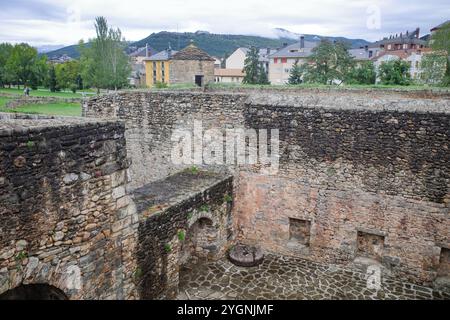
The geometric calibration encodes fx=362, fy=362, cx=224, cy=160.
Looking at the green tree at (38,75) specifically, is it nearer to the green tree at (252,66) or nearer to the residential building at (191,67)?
the green tree at (252,66)

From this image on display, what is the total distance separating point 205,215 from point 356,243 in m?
4.14

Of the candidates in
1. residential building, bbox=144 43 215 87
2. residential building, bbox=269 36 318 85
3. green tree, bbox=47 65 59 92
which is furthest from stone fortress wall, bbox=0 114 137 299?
residential building, bbox=269 36 318 85

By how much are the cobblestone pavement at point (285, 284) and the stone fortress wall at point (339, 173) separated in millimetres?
414

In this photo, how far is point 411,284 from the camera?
9195 millimetres

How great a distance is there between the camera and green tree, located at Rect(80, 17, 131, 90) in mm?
41656

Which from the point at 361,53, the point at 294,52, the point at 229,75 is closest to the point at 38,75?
the point at 229,75

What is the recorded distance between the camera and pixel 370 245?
9.80m

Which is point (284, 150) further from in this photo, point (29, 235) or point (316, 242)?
point (29, 235)

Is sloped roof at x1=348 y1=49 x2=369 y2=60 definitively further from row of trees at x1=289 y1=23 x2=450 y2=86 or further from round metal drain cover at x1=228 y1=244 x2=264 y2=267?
round metal drain cover at x1=228 y1=244 x2=264 y2=267

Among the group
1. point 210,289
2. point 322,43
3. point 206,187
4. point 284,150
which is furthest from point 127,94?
point 322,43

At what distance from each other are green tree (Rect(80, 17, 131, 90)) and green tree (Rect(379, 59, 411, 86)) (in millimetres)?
28599

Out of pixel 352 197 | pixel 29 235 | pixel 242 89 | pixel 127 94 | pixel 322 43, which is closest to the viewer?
pixel 29 235

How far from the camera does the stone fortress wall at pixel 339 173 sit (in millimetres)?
8734

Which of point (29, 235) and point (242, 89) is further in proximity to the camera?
point (242, 89)
